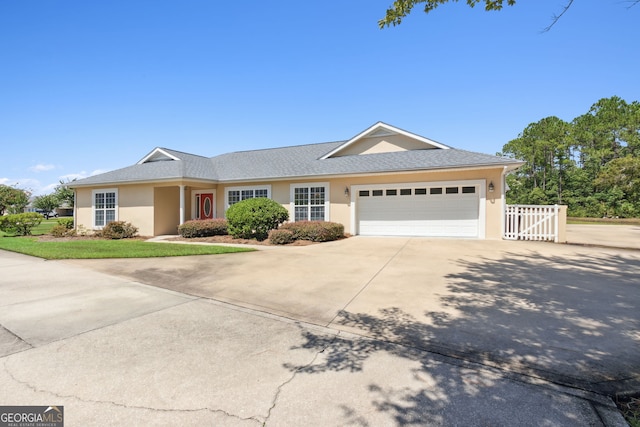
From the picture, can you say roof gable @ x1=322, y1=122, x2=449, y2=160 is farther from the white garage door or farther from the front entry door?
the front entry door

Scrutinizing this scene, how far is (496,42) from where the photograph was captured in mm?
9492

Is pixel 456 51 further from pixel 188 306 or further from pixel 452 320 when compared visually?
pixel 188 306

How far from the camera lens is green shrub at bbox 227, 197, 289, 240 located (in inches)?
519

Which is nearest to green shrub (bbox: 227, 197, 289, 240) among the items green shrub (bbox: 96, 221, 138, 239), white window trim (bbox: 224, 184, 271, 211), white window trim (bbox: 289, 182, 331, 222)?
white window trim (bbox: 289, 182, 331, 222)

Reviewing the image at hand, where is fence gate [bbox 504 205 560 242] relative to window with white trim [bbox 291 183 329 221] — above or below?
below

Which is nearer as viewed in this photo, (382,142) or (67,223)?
(382,142)

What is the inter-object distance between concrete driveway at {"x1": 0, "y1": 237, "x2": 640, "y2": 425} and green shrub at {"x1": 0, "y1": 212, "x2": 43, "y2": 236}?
1383 centimetres

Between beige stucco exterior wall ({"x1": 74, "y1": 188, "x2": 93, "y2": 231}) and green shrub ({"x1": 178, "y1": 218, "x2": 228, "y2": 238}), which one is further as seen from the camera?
beige stucco exterior wall ({"x1": 74, "y1": 188, "x2": 93, "y2": 231})

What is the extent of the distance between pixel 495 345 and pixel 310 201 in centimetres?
1263

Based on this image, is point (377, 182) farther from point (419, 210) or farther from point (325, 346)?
point (325, 346)

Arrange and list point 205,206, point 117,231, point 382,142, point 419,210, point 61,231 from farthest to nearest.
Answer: point 205,206 → point 382,142 → point 61,231 → point 117,231 → point 419,210

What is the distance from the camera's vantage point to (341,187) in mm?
15086

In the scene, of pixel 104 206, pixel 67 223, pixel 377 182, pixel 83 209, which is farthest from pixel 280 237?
pixel 83 209

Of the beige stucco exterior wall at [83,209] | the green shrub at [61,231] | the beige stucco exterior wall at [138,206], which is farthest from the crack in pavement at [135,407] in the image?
the beige stucco exterior wall at [83,209]
